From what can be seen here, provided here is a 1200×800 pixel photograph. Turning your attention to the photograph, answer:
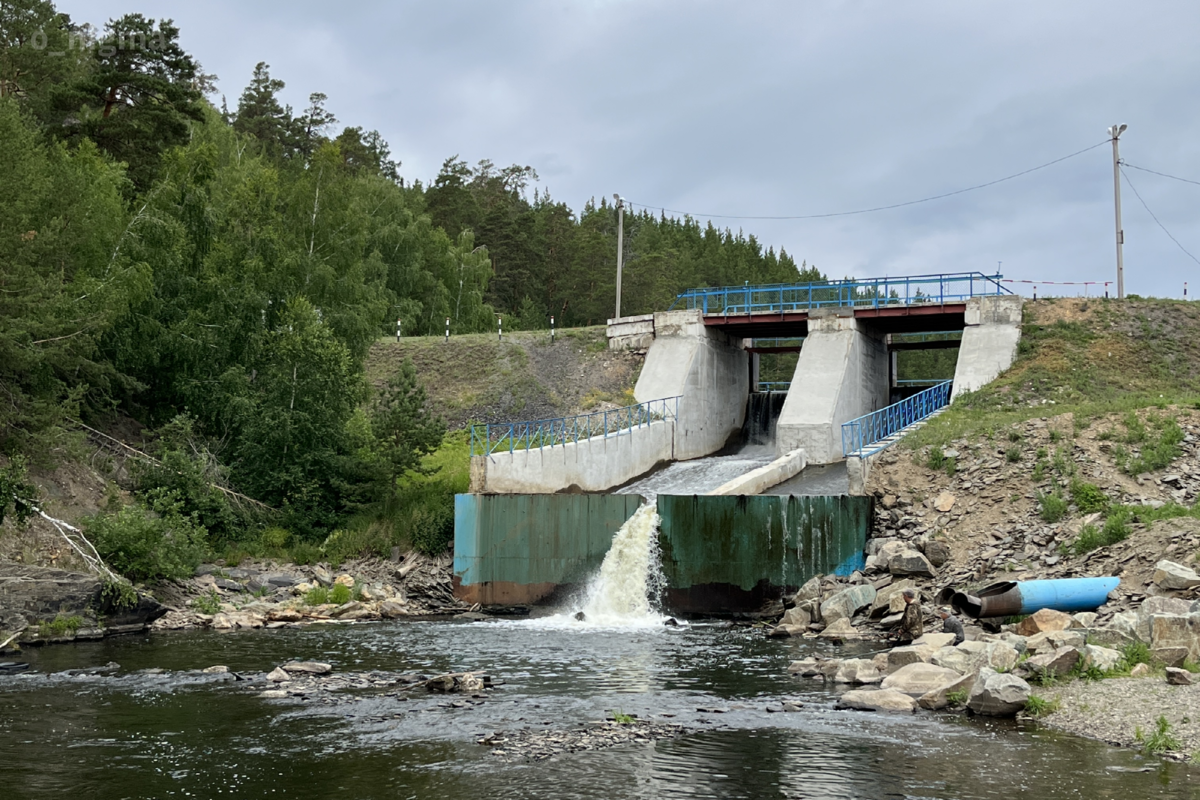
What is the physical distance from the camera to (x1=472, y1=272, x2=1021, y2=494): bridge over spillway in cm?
2809

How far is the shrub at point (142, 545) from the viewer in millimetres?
22312

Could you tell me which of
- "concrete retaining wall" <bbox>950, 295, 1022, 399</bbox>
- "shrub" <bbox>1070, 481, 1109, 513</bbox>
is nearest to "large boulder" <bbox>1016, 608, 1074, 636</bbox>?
"shrub" <bbox>1070, 481, 1109, 513</bbox>

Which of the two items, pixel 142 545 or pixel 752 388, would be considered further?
pixel 752 388

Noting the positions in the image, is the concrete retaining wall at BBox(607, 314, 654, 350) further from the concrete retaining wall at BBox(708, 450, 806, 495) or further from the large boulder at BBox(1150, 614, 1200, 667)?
the large boulder at BBox(1150, 614, 1200, 667)

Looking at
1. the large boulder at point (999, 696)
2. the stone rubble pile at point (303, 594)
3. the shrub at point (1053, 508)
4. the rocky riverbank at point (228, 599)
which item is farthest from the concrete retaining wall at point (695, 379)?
the large boulder at point (999, 696)

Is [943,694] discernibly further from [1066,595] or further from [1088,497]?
[1088,497]

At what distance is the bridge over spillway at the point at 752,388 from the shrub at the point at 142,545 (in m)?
6.95

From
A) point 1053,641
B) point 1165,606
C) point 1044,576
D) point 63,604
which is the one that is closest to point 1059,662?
point 1053,641

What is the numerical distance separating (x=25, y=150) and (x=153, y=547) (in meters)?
10.6

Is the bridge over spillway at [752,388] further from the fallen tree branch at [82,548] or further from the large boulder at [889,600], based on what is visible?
the fallen tree branch at [82,548]

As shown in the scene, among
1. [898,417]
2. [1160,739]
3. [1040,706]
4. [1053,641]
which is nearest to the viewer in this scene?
→ [1160,739]

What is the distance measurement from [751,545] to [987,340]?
545 inches

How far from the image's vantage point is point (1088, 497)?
21422mm

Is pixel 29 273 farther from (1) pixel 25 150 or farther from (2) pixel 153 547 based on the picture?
(2) pixel 153 547
